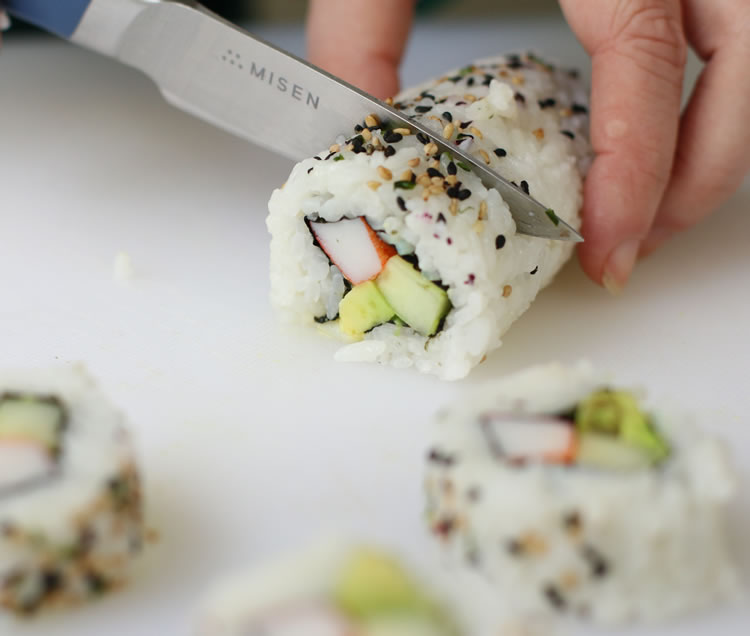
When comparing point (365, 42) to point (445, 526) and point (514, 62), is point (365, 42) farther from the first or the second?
point (445, 526)

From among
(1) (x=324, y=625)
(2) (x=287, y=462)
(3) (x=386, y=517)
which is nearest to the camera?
(1) (x=324, y=625)

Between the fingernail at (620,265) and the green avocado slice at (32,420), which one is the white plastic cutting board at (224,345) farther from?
the green avocado slice at (32,420)

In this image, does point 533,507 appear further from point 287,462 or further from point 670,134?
point 670,134

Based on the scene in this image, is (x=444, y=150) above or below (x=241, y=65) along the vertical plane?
above

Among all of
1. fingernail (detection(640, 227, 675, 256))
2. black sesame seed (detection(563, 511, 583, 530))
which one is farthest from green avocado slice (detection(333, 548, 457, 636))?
fingernail (detection(640, 227, 675, 256))

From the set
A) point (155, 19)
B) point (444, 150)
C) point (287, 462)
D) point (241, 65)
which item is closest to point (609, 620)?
point (287, 462)

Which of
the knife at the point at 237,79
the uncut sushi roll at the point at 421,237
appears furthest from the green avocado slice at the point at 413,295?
the knife at the point at 237,79
